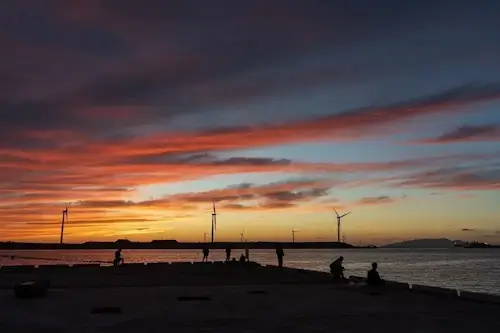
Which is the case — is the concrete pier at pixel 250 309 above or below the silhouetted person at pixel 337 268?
below

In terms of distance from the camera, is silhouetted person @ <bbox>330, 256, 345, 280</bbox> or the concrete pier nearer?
the concrete pier

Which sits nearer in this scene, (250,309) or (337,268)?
(250,309)

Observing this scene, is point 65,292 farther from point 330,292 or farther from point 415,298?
point 415,298

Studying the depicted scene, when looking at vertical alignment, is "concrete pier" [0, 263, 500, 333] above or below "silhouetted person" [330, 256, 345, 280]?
below

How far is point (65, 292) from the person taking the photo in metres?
31.8

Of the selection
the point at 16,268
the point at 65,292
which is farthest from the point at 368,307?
the point at 16,268

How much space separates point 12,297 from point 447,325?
64.1 ft

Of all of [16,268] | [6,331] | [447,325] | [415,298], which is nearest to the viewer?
[6,331]

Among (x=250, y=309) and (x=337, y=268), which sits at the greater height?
(x=337, y=268)

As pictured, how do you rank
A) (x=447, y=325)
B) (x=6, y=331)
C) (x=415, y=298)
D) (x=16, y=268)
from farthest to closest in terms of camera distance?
(x=16, y=268)
(x=415, y=298)
(x=447, y=325)
(x=6, y=331)

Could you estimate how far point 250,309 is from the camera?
79.3 ft

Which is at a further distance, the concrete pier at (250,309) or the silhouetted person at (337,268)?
the silhouetted person at (337,268)

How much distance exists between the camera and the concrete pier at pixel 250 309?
19.4m

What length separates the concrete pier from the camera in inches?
763
